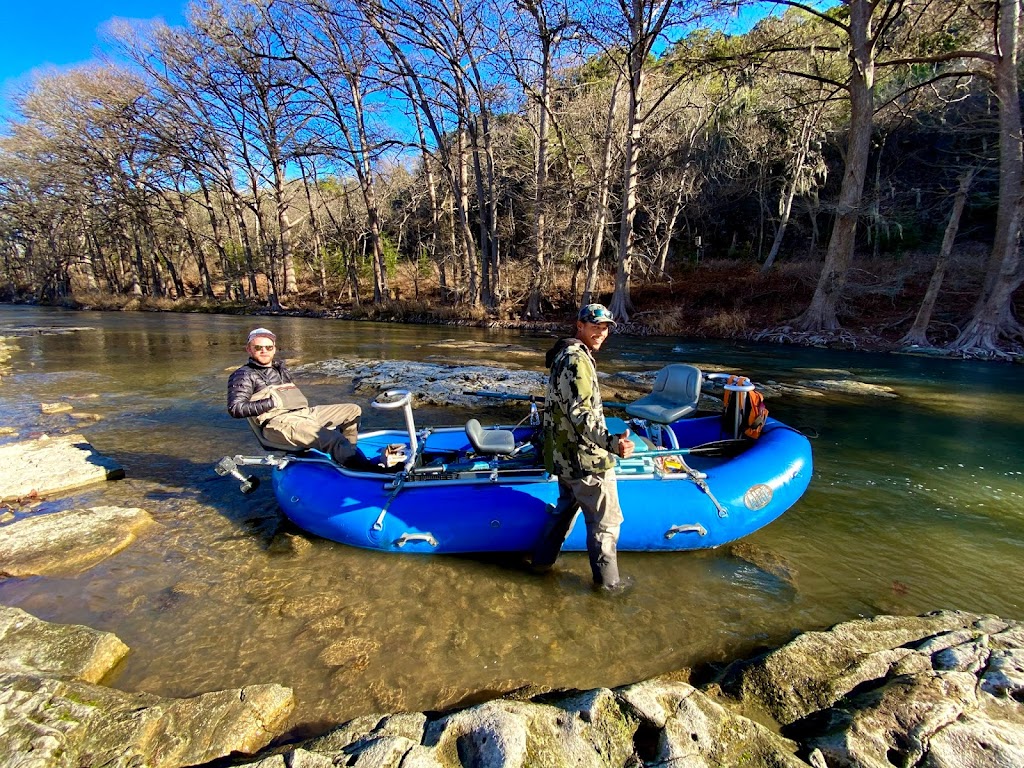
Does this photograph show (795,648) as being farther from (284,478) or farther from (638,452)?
(284,478)

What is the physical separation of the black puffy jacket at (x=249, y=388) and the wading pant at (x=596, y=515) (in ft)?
8.93

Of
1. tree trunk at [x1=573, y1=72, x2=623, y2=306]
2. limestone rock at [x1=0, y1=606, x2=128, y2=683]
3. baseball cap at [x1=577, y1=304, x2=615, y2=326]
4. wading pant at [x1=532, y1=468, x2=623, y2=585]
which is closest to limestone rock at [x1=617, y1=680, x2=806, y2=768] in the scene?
wading pant at [x1=532, y1=468, x2=623, y2=585]

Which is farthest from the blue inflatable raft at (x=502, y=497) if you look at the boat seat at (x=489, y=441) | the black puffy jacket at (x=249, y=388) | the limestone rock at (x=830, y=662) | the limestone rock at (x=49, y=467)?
the limestone rock at (x=49, y=467)

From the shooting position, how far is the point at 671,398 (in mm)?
5016

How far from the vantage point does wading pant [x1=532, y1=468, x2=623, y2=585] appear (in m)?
3.36

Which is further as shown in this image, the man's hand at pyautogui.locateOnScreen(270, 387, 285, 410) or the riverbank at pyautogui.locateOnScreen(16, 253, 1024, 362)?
the riverbank at pyautogui.locateOnScreen(16, 253, 1024, 362)

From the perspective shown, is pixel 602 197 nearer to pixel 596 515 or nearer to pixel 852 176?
pixel 852 176

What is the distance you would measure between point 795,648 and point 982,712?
76 centimetres

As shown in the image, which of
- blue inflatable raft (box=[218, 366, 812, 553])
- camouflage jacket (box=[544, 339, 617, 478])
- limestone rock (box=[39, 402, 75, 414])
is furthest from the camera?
limestone rock (box=[39, 402, 75, 414])

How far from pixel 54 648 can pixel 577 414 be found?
10.6ft

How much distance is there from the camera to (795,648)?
2789mm

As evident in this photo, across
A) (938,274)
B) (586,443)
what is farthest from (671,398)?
(938,274)

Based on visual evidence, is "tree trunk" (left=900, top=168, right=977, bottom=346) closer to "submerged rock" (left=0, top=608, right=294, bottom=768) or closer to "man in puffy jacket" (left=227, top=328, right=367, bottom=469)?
"man in puffy jacket" (left=227, top=328, right=367, bottom=469)

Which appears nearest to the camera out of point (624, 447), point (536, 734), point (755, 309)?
point (536, 734)
